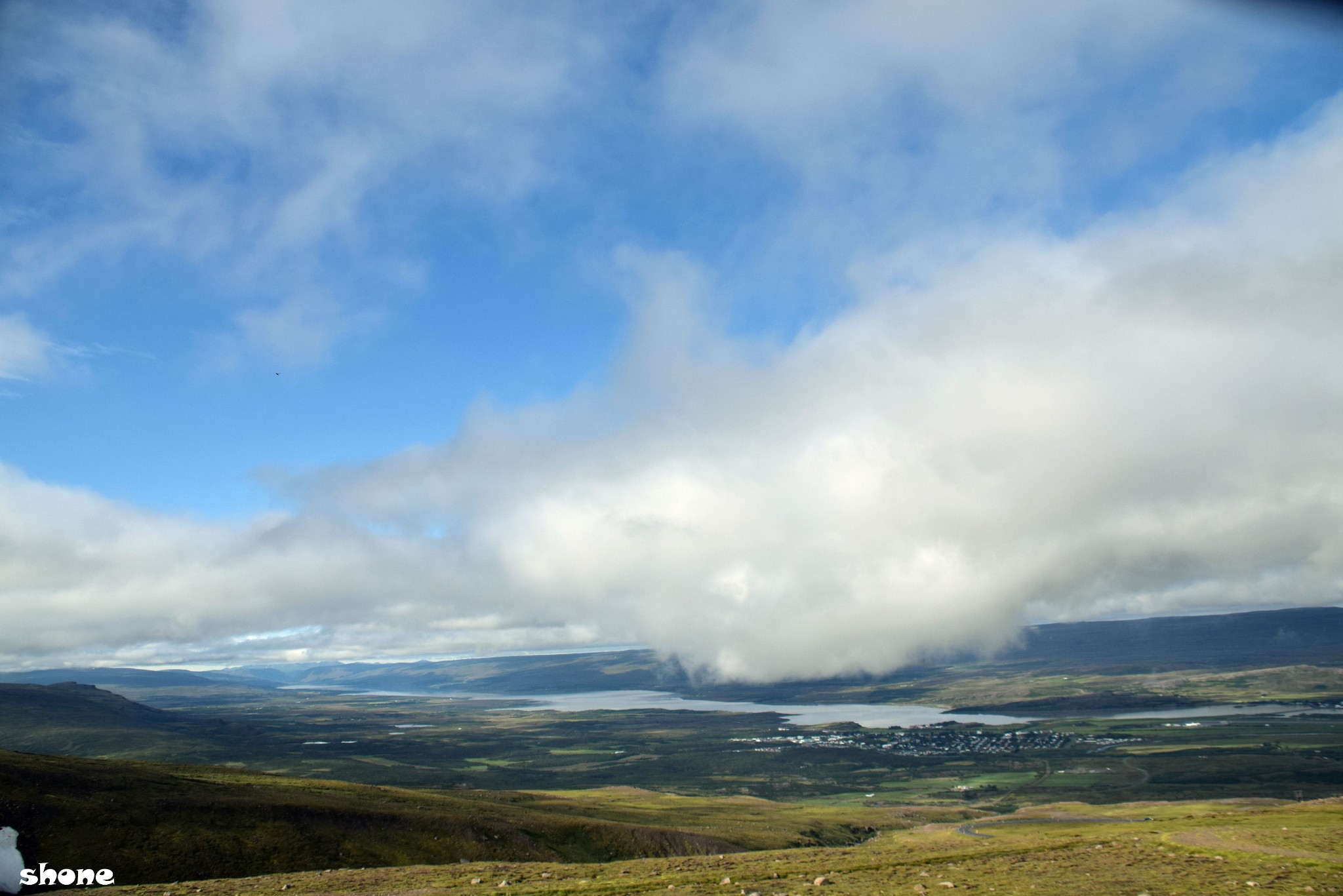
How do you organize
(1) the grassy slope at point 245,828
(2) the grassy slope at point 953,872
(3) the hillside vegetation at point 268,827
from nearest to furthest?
(2) the grassy slope at point 953,872, (1) the grassy slope at point 245,828, (3) the hillside vegetation at point 268,827

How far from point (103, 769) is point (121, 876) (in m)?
36.4

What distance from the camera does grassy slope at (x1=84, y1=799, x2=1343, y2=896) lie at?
40844mm

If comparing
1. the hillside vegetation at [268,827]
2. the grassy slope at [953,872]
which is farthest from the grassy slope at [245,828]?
the grassy slope at [953,872]

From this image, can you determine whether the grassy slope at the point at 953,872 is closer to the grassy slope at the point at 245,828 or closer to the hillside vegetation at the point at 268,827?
the grassy slope at the point at 245,828

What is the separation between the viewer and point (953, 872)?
46.9 meters

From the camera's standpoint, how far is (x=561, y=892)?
41.4 meters

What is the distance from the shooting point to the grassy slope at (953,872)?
4084cm

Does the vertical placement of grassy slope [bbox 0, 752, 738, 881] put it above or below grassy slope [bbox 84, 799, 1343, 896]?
below

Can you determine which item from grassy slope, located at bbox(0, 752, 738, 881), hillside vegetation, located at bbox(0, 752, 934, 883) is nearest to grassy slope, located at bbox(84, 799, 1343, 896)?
grassy slope, located at bbox(0, 752, 738, 881)

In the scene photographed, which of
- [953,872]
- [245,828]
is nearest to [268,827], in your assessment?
[245,828]

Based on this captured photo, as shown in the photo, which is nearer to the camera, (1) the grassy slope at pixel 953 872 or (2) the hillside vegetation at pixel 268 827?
(1) the grassy slope at pixel 953 872

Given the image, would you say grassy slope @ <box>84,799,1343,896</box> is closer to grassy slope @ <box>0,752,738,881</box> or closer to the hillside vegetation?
grassy slope @ <box>0,752,738,881</box>


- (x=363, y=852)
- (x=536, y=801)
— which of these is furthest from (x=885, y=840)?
(x=363, y=852)

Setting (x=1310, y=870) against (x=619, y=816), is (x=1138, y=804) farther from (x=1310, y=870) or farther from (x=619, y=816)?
(x=1310, y=870)
